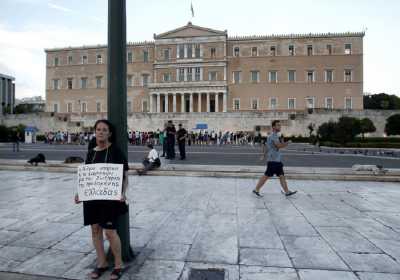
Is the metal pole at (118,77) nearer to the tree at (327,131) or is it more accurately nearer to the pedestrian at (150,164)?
the pedestrian at (150,164)

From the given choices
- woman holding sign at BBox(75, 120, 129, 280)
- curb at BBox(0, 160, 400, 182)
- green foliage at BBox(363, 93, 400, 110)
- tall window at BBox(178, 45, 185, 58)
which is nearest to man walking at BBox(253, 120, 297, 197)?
curb at BBox(0, 160, 400, 182)

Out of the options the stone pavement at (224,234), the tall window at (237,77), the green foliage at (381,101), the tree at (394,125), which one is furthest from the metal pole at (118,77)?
the green foliage at (381,101)

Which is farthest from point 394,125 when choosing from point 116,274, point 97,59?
point 97,59

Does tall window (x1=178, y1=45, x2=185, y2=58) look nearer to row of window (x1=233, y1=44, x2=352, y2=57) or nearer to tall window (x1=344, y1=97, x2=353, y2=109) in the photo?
row of window (x1=233, y1=44, x2=352, y2=57)

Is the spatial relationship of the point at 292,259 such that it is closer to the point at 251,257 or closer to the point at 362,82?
the point at 251,257

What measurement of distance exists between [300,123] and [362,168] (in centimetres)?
3232

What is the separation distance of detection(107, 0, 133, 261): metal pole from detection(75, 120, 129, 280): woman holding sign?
9.3 inches

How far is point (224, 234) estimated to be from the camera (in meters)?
4.08

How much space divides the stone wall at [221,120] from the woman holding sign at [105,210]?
127 ft

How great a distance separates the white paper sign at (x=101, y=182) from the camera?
2.86m

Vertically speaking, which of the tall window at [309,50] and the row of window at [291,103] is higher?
A: the tall window at [309,50]

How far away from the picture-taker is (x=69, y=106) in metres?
61.3

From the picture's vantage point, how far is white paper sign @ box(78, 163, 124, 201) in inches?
113

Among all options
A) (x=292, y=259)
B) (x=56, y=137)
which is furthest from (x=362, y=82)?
(x=292, y=259)
